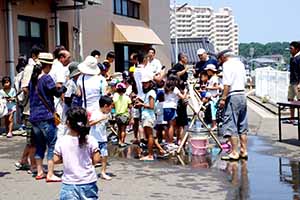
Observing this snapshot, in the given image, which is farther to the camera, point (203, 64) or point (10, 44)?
point (10, 44)

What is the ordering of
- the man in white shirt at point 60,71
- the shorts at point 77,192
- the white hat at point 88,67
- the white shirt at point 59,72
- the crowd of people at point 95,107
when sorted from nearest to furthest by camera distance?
1. the shorts at point 77,192
2. the crowd of people at point 95,107
3. the white hat at point 88,67
4. the man in white shirt at point 60,71
5. the white shirt at point 59,72

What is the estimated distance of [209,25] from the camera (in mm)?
136375

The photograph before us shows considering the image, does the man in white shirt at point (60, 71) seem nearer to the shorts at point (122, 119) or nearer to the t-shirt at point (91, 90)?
the t-shirt at point (91, 90)

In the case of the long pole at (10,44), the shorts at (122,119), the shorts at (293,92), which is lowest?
the shorts at (122,119)

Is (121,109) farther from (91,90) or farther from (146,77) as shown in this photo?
(91,90)

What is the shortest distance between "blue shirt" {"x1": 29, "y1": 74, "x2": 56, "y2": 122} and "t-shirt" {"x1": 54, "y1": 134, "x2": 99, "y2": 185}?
10.1 feet

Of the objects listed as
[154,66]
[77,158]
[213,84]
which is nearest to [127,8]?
[213,84]

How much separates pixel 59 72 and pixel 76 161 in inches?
180

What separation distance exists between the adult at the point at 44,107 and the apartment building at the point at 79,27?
7.02 metres

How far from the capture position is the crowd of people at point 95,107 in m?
5.42

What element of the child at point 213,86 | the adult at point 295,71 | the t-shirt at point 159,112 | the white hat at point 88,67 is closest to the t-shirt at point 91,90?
the white hat at point 88,67

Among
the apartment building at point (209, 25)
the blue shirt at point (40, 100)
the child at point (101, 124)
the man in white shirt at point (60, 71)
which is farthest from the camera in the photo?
the apartment building at point (209, 25)

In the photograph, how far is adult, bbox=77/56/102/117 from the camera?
28.7ft

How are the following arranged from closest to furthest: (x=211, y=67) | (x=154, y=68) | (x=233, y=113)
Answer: (x=233, y=113) < (x=154, y=68) < (x=211, y=67)
